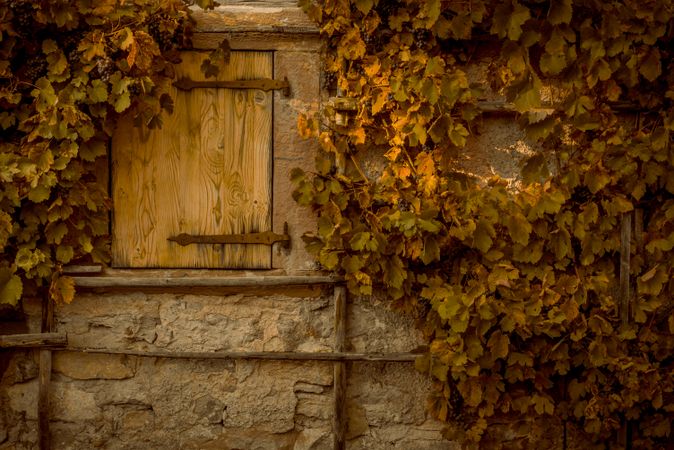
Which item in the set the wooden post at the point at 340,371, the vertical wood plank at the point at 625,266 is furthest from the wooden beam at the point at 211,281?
the vertical wood plank at the point at 625,266

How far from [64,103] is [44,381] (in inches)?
54.1

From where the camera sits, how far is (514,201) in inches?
118

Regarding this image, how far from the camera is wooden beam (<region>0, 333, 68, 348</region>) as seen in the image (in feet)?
10.0

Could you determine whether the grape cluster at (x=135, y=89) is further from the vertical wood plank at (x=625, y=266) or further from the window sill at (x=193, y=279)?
the vertical wood plank at (x=625, y=266)

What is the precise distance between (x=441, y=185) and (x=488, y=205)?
24 cm

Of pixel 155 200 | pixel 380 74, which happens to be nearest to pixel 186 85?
pixel 155 200

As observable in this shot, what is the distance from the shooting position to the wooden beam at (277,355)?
3.11 m

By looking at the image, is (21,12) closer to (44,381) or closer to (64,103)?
(64,103)

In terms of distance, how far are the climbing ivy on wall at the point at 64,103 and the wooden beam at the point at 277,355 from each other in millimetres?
397

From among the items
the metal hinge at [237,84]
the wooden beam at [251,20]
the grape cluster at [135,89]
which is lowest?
the grape cluster at [135,89]

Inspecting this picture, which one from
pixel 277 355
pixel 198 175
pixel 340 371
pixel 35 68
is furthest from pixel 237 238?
pixel 35 68

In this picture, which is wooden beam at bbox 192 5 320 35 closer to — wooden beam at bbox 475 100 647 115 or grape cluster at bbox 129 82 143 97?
grape cluster at bbox 129 82 143 97

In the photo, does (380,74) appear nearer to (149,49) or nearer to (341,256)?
(341,256)

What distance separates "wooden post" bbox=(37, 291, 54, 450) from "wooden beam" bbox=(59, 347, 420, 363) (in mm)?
90
